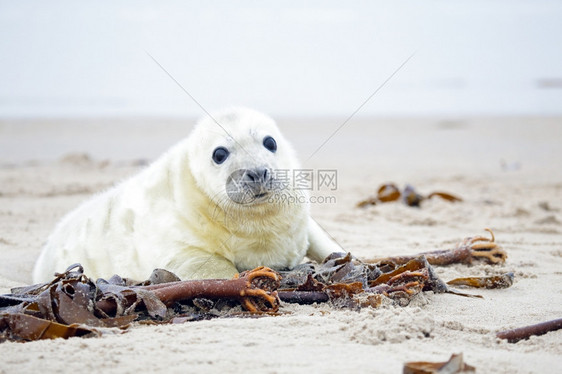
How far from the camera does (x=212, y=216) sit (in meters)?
3.90

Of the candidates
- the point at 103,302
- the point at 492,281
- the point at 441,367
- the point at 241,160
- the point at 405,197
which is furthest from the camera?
the point at 405,197

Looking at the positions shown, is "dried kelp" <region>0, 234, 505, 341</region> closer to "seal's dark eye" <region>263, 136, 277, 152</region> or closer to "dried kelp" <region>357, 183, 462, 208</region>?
"seal's dark eye" <region>263, 136, 277, 152</region>

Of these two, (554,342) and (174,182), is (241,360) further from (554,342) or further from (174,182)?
(174,182)

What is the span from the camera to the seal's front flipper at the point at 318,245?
418 centimetres

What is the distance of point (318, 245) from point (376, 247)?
921 mm

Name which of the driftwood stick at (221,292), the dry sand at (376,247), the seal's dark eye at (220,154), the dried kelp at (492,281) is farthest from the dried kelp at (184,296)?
Answer: the seal's dark eye at (220,154)

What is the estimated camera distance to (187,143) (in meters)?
4.20

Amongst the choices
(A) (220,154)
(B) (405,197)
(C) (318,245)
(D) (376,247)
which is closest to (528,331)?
(C) (318,245)

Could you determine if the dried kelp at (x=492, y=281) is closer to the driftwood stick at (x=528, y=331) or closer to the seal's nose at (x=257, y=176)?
the driftwood stick at (x=528, y=331)

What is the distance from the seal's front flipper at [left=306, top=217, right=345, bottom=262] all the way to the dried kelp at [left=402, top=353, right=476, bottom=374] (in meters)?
1.93

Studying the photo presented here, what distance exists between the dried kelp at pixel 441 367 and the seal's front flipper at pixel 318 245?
1.93 meters

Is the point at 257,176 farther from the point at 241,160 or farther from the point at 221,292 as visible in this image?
the point at 221,292

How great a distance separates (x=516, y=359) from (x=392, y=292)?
2.88ft

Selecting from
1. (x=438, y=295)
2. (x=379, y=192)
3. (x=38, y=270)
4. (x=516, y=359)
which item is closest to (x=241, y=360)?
(x=516, y=359)
